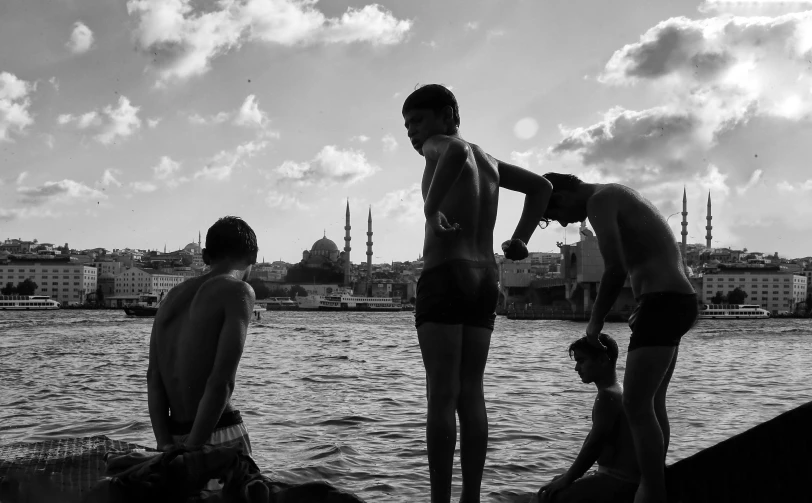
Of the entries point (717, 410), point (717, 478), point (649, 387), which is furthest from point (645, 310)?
point (717, 410)

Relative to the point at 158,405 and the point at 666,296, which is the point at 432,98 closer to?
the point at 666,296

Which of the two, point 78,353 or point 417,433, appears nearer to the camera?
point 417,433

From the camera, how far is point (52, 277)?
12888 cm

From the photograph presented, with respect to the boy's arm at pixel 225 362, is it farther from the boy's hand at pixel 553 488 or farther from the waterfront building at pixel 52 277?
the waterfront building at pixel 52 277

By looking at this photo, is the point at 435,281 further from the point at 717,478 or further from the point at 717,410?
the point at 717,410

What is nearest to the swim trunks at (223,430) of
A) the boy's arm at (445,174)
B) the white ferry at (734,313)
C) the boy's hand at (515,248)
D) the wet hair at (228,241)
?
the wet hair at (228,241)

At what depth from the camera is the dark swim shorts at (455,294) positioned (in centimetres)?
283

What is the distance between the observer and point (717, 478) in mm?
2766

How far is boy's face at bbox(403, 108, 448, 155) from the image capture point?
309 centimetres

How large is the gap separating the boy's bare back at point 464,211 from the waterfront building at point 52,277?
137699 millimetres

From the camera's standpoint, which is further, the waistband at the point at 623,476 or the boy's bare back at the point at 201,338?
the waistband at the point at 623,476

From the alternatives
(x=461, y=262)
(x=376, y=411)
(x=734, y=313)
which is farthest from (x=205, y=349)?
(x=734, y=313)

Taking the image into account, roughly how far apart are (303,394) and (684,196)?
13571cm

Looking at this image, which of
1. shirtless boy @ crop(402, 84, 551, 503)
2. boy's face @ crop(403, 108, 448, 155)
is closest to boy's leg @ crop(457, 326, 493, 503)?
shirtless boy @ crop(402, 84, 551, 503)
